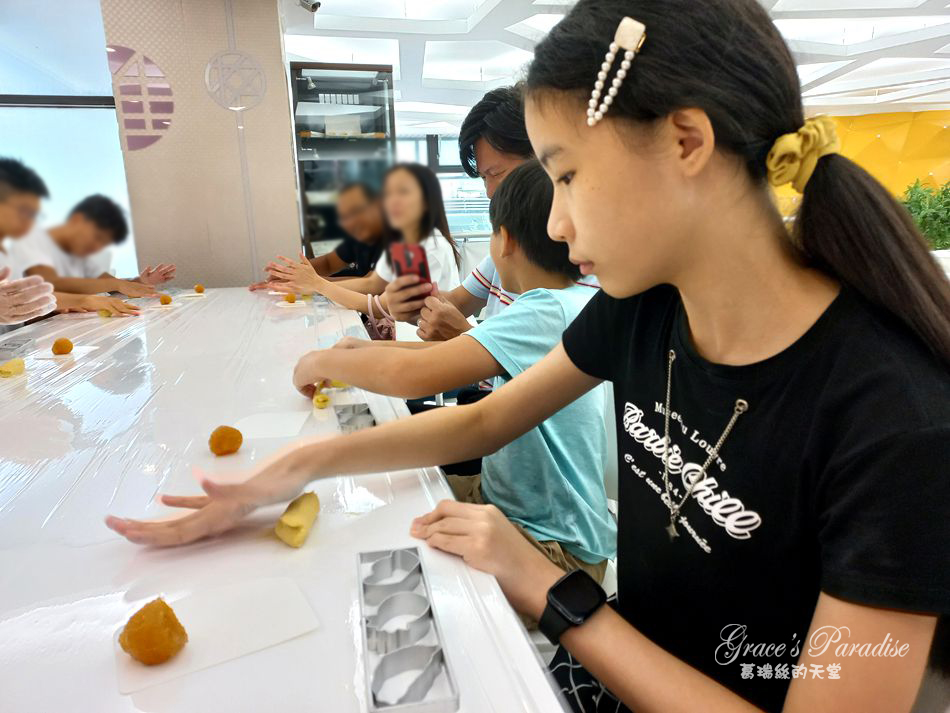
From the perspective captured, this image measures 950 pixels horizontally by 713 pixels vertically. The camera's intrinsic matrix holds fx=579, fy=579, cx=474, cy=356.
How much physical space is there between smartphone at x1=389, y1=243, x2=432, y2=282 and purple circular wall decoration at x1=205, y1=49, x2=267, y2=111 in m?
2.53

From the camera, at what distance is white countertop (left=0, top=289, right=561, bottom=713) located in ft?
1.28

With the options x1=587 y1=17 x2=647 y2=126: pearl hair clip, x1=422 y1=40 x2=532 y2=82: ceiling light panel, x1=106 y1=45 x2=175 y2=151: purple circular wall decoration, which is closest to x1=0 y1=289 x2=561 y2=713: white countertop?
x1=587 y1=17 x2=647 y2=126: pearl hair clip

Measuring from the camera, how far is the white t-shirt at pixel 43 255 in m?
1.44

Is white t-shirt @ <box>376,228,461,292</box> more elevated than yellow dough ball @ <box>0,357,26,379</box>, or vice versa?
white t-shirt @ <box>376,228,461,292</box>

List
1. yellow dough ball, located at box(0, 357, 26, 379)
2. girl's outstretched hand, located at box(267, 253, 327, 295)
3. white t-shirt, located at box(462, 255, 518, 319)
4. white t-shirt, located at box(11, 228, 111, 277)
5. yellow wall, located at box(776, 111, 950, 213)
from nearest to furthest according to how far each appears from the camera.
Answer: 1. yellow dough ball, located at box(0, 357, 26, 379)
2. white t-shirt, located at box(11, 228, 111, 277)
3. white t-shirt, located at box(462, 255, 518, 319)
4. girl's outstretched hand, located at box(267, 253, 327, 295)
5. yellow wall, located at box(776, 111, 950, 213)

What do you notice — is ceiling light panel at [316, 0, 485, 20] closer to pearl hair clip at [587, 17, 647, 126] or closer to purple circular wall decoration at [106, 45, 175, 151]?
purple circular wall decoration at [106, 45, 175, 151]

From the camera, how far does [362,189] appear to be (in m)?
0.54

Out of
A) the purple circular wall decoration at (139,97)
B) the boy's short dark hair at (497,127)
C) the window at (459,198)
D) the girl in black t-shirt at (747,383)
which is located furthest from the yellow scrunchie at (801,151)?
the purple circular wall decoration at (139,97)

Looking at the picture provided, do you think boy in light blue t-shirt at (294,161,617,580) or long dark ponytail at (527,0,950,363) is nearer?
long dark ponytail at (527,0,950,363)

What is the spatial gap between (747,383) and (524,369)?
44cm

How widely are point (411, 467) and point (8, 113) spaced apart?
143 inches

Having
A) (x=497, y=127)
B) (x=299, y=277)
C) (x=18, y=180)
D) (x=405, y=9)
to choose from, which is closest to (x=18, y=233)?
(x=18, y=180)

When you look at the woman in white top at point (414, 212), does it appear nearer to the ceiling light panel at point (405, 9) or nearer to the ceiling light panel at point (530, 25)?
the ceiling light panel at point (405, 9)

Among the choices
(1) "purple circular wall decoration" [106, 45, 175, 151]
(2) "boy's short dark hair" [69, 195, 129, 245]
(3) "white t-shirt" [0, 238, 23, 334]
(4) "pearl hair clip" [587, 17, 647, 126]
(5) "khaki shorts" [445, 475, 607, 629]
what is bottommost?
(5) "khaki shorts" [445, 475, 607, 629]
